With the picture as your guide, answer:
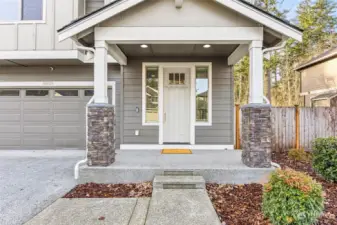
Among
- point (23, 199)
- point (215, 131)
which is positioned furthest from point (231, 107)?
point (23, 199)

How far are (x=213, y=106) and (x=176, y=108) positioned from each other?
1.19 meters

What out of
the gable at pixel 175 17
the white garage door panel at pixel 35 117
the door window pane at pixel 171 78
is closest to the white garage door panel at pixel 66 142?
the white garage door panel at pixel 35 117

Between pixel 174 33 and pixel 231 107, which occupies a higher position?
pixel 174 33

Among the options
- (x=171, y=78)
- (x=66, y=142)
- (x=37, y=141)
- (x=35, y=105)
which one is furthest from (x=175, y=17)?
(x=37, y=141)

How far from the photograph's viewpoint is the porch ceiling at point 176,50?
6047 millimetres

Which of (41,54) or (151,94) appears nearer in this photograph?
(41,54)

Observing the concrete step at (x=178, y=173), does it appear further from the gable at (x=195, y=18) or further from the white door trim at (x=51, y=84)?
the white door trim at (x=51, y=84)

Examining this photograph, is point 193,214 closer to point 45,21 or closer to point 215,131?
point 215,131

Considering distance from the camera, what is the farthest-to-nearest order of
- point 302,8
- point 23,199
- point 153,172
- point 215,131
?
point 302,8
point 215,131
point 153,172
point 23,199

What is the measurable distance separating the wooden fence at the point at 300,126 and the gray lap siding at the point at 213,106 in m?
0.70

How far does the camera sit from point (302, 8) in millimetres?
13836

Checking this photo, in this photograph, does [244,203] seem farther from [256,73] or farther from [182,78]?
[182,78]

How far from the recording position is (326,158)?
4539 mm

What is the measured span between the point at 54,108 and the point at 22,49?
2.03m
